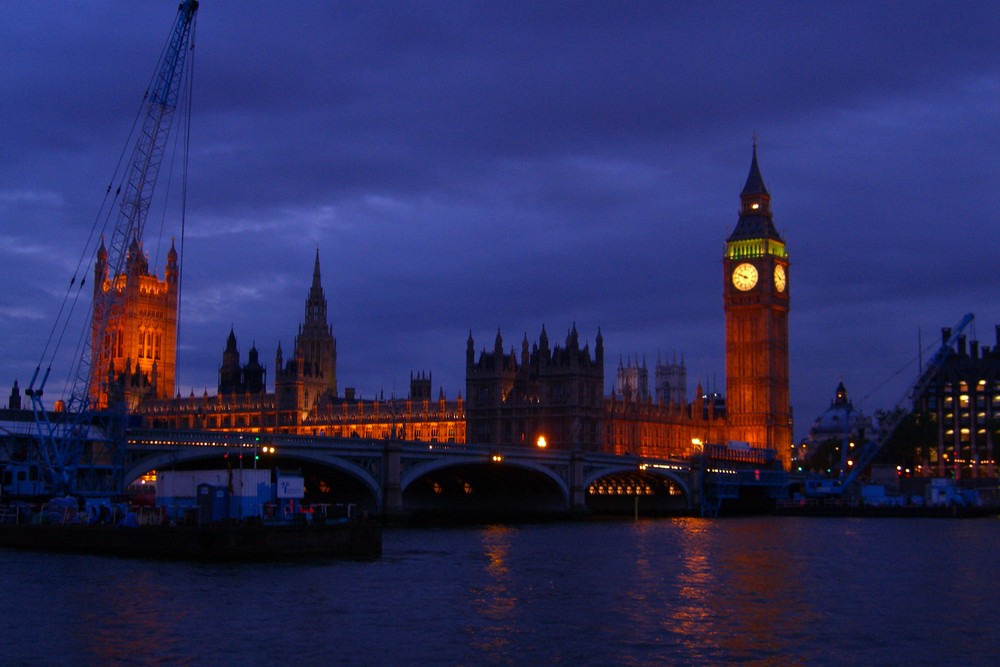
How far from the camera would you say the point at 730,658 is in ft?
109

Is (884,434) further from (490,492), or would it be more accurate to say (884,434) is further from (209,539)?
(209,539)

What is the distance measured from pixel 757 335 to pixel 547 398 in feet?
127

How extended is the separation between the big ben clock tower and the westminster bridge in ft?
66.7

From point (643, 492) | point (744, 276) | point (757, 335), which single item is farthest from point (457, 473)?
point (744, 276)

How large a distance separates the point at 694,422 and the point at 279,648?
129306 millimetres

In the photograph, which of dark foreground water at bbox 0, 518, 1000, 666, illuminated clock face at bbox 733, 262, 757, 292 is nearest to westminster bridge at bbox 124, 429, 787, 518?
dark foreground water at bbox 0, 518, 1000, 666

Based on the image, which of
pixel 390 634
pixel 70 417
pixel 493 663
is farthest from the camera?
pixel 70 417

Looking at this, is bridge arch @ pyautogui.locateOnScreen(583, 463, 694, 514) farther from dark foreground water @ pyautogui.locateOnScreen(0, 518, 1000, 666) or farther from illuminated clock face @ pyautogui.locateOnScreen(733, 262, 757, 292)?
dark foreground water @ pyautogui.locateOnScreen(0, 518, 1000, 666)

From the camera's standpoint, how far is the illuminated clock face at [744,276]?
16512cm

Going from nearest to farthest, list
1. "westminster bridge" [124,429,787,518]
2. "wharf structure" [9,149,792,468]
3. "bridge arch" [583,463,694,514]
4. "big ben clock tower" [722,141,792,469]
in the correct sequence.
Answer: "westminster bridge" [124,429,787,518] < "bridge arch" [583,463,694,514] < "wharf structure" [9,149,792,468] < "big ben clock tower" [722,141,792,469]

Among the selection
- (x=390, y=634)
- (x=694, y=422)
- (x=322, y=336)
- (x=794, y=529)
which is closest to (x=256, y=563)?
(x=390, y=634)

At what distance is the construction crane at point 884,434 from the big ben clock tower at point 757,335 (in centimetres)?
972

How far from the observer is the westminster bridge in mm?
73062

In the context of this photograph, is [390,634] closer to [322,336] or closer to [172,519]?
[172,519]
